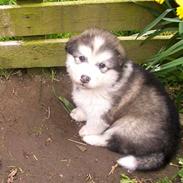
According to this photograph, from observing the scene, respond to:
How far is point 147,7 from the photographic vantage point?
13.1ft

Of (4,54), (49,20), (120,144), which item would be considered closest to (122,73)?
(120,144)

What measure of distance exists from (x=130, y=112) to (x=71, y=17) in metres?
0.95

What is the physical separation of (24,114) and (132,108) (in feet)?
3.05

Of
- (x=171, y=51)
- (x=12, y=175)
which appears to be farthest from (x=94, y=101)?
(x=12, y=175)

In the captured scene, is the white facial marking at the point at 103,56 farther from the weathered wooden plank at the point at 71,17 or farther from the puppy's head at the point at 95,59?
the weathered wooden plank at the point at 71,17

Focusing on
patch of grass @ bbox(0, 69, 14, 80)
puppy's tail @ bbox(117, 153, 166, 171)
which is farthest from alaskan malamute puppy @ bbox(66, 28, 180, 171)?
patch of grass @ bbox(0, 69, 14, 80)

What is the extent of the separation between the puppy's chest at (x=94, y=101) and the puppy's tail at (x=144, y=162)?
0.40 meters

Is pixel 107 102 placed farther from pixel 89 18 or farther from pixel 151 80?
pixel 89 18

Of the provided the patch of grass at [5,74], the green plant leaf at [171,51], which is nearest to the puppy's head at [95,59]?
the green plant leaf at [171,51]

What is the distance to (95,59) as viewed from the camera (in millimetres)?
3383

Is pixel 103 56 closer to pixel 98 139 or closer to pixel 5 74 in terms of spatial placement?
pixel 98 139

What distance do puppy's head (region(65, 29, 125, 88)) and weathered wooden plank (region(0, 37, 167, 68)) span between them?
744 millimetres

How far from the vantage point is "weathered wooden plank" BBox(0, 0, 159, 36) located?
403 centimetres

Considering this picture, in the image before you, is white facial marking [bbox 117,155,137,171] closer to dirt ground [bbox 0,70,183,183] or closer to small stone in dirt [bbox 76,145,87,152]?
dirt ground [bbox 0,70,183,183]
